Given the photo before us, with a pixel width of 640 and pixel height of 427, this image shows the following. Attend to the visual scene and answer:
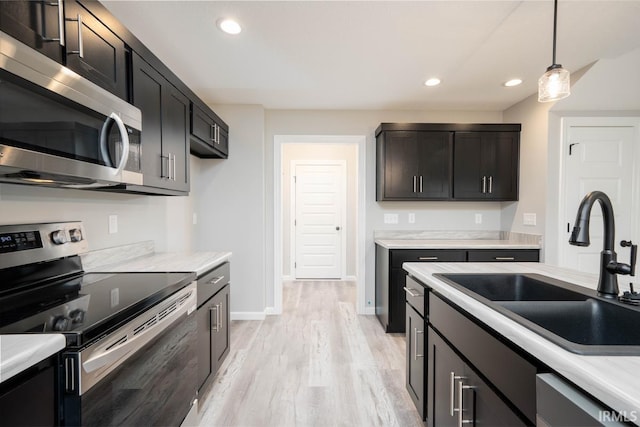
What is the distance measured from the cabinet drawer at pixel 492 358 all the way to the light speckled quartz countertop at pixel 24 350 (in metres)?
1.23

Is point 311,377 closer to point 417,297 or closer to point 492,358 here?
point 417,297

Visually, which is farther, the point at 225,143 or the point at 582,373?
the point at 225,143

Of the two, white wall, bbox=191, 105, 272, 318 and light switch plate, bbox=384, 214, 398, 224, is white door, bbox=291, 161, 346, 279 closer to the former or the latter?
light switch plate, bbox=384, 214, 398, 224

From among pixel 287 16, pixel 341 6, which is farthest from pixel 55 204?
pixel 341 6

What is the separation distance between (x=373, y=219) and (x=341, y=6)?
2255 mm

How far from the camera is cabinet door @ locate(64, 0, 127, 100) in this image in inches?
43.0

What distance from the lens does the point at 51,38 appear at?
1004 mm

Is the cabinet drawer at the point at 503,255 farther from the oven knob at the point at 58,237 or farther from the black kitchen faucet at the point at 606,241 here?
the oven knob at the point at 58,237

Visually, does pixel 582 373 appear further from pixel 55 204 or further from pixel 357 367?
pixel 55 204

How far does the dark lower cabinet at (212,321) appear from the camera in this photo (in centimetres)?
170

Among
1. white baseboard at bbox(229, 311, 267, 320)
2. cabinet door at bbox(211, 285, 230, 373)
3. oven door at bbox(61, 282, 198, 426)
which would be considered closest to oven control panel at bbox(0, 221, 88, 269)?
oven door at bbox(61, 282, 198, 426)

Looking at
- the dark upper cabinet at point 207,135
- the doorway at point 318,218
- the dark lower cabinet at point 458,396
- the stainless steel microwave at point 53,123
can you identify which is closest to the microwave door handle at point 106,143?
the stainless steel microwave at point 53,123

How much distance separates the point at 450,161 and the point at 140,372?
3174mm

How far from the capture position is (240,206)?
3.19m
